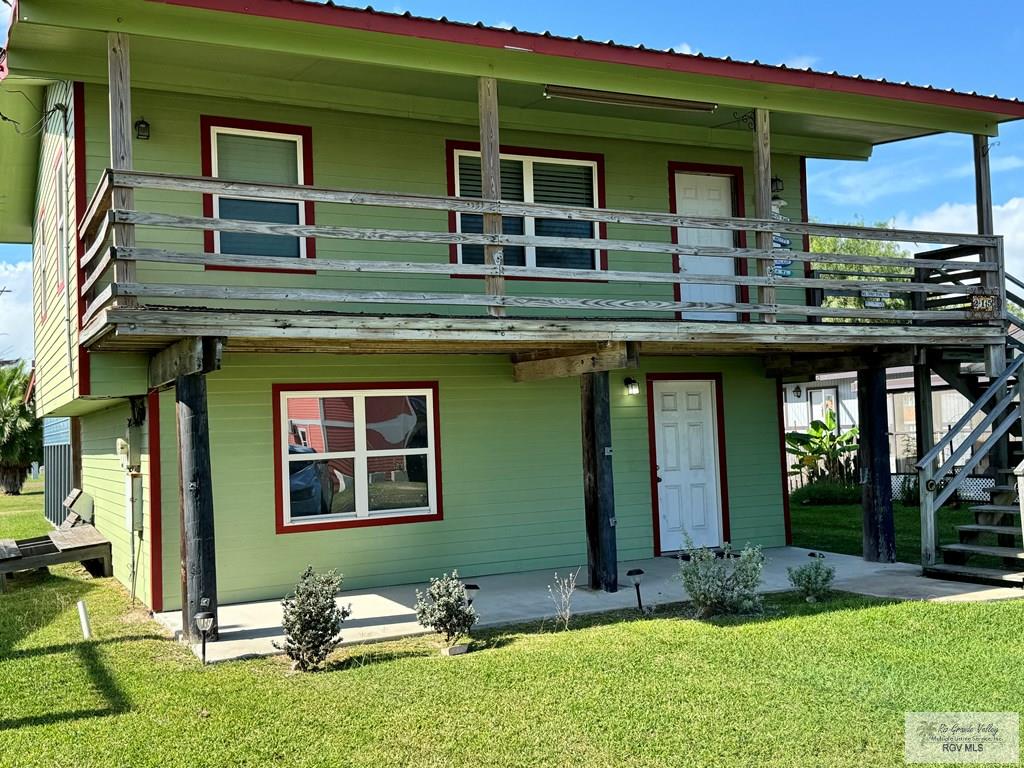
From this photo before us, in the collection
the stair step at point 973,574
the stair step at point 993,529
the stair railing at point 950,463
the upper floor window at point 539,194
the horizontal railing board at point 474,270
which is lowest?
the stair step at point 973,574

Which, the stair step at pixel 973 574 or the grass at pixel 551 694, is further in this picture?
the stair step at pixel 973 574

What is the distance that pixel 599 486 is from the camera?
10.2 metres

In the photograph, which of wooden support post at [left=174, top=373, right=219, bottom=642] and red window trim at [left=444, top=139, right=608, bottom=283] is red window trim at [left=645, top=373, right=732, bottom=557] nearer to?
red window trim at [left=444, top=139, right=608, bottom=283]

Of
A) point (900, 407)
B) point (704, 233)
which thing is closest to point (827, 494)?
point (900, 407)

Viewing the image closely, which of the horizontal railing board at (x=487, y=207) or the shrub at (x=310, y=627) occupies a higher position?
the horizontal railing board at (x=487, y=207)

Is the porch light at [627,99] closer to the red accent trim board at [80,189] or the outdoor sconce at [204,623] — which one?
the red accent trim board at [80,189]

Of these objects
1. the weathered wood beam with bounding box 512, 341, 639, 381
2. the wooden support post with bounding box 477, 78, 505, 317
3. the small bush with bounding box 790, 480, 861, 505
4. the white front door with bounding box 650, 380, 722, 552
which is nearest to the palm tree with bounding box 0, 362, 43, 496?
the small bush with bounding box 790, 480, 861, 505

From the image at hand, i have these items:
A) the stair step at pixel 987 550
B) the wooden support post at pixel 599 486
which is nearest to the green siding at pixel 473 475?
the wooden support post at pixel 599 486

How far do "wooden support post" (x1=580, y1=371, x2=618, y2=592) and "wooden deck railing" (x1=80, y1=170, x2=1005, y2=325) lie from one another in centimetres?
96

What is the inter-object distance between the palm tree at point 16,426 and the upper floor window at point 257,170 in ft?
71.9

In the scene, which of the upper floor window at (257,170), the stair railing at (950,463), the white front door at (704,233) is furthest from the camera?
the white front door at (704,233)

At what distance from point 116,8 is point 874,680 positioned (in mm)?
7546

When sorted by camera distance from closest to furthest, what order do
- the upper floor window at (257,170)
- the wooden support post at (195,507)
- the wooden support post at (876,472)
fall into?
the wooden support post at (195,507)
the upper floor window at (257,170)
the wooden support post at (876,472)

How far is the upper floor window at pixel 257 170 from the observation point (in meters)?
10.3
